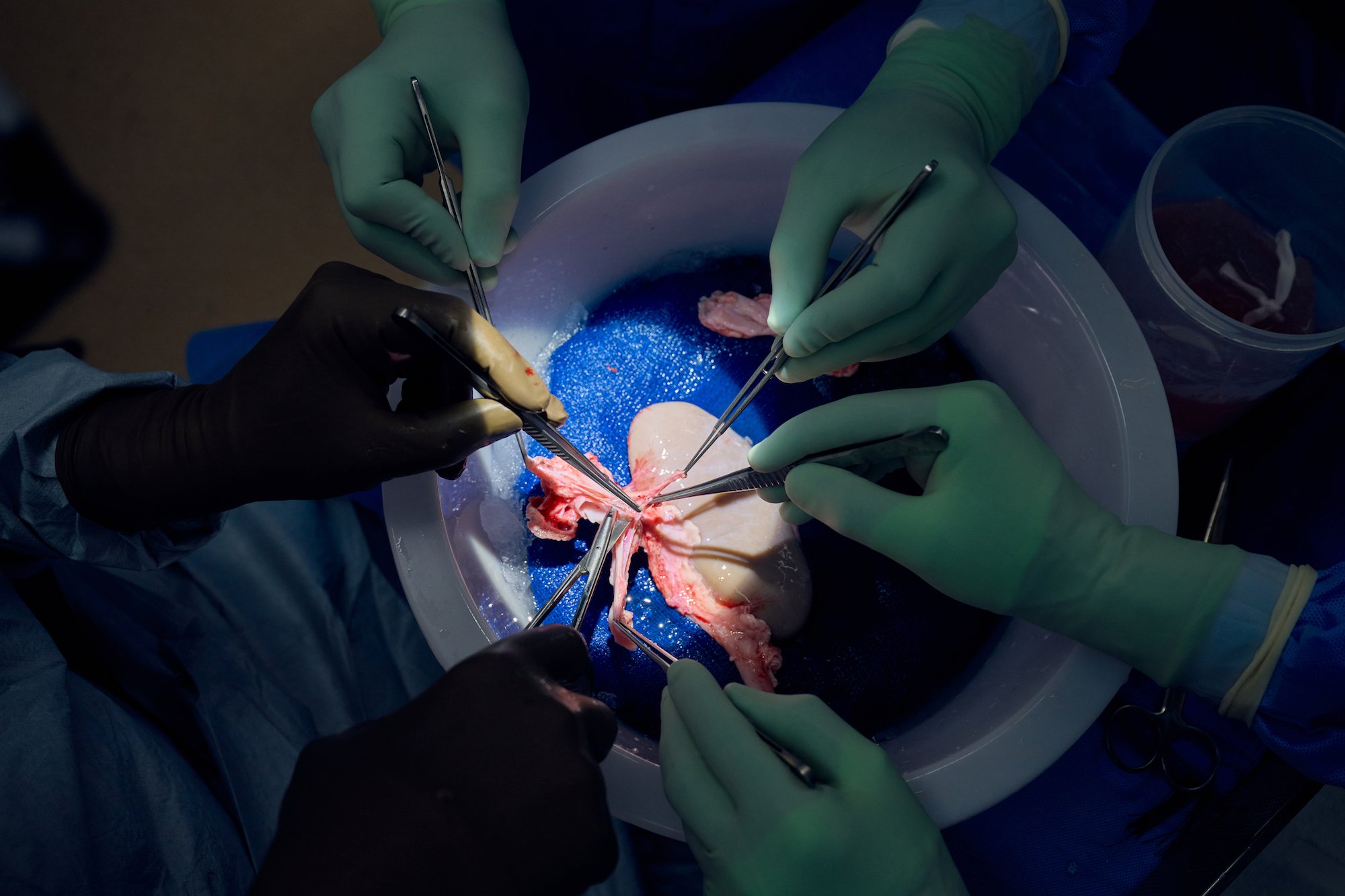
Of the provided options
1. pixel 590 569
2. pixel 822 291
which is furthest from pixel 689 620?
pixel 822 291

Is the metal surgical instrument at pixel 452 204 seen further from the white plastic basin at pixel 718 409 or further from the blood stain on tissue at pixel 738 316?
the blood stain on tissue at pixel 738 316

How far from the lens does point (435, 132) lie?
4.59 ft

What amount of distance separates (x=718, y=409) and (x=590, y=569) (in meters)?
0.49

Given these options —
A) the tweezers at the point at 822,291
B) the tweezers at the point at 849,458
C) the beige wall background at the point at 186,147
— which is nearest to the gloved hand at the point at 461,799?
the tweezers at the point at 849,458

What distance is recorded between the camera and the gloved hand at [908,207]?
4.05 feet

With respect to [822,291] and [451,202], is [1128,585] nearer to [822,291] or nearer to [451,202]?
[822,291]

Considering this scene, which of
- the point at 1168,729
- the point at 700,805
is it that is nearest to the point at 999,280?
the point at 1168,729

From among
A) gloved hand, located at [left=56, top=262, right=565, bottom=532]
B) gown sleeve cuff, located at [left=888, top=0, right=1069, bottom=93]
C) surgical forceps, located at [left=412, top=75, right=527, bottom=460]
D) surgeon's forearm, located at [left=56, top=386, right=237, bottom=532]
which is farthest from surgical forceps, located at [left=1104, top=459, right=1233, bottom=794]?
surgeon's forearm, located at [left=56, top=386, right=237, bottom=532]

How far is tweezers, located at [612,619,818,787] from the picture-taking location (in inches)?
44.0

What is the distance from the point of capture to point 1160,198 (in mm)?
1553

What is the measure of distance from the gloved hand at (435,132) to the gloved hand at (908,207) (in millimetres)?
520

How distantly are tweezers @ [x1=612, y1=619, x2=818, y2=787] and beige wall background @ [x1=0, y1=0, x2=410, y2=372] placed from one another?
1.73 metres

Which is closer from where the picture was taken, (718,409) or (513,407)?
(513,407)

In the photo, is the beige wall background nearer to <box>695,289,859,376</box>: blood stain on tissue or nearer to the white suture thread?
<box>695,289,859,376</box>: blood stain on tissue
